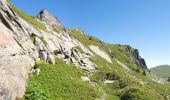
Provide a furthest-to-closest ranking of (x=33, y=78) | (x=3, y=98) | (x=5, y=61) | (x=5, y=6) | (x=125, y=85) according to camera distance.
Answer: (x=125, y=85) → (x=5, y=6) → (x=33, y=78) → (x=5, y=61) → (x=3, y=98)

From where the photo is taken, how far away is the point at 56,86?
71500 millimetres

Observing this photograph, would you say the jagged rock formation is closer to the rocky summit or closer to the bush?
the rocky summit

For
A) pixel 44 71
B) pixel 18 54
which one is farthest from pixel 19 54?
pixel 44 71

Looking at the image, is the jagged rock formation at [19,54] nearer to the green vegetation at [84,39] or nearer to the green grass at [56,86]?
the green grass at [56,86]

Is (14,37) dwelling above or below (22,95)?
above

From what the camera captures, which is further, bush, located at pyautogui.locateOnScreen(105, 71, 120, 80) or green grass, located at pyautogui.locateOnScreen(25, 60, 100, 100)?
bush, located at pyautogui.locateOnScreen(105, 71, 120, 80)

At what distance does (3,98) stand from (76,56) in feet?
161

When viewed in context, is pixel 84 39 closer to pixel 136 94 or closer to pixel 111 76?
pixel 111 76

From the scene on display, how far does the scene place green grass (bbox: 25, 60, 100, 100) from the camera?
63.2 meters

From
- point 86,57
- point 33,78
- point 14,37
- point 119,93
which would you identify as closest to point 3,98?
point 33,78

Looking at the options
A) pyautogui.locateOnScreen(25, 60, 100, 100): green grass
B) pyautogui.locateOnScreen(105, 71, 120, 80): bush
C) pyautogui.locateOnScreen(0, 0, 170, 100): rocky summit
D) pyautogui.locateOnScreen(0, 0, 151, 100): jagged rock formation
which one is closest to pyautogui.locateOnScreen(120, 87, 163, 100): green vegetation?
pyautogui.locateOnScreen(0, 0, 170, 100): rocky summit

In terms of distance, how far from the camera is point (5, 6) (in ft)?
257

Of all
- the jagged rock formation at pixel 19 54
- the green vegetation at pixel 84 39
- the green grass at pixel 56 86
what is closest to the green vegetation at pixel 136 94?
the green grass at pixel 56 86

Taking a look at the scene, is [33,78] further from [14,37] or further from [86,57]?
[86,57]
